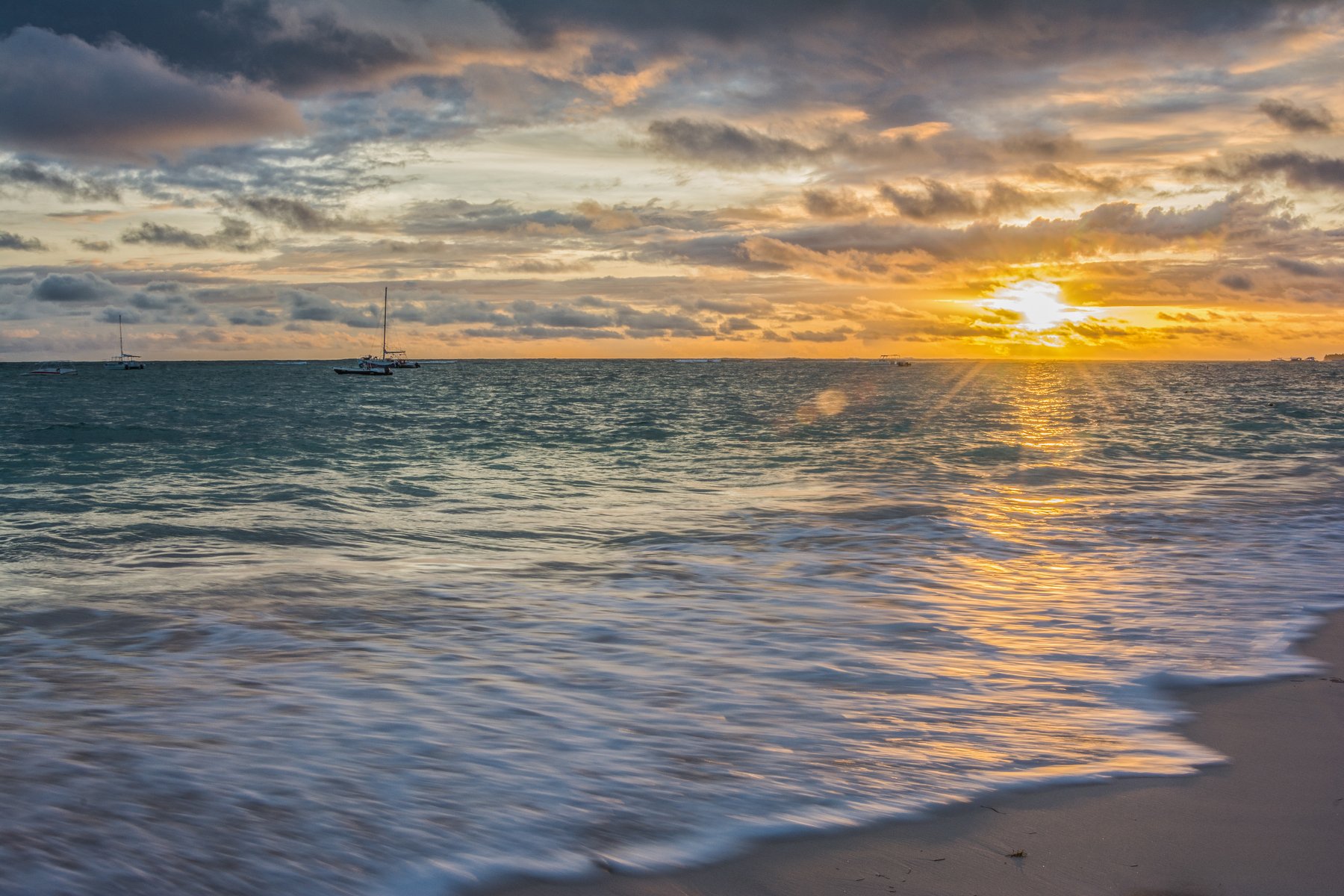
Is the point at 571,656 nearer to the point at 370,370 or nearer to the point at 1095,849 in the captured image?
the point at 1095,849

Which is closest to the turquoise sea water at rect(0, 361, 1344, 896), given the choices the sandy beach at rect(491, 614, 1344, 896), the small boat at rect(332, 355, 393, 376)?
the sandy beach at rect(491, 614, 1344, 896)

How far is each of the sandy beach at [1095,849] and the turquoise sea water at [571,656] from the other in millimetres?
212

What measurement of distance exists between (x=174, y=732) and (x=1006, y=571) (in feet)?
28.8

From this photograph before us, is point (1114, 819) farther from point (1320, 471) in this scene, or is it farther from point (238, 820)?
point (1320, 471)

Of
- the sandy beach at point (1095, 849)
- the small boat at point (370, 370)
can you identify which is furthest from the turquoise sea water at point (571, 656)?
the small boat at point (370, 370)

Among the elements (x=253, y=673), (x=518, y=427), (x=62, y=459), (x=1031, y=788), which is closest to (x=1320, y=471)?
(x=1031, y=788)

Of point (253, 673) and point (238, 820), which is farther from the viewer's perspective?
point (253, 673)

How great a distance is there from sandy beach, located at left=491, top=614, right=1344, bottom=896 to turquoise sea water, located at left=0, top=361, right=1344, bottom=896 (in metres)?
0.21

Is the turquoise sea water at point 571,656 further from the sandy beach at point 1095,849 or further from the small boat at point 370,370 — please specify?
the small boat at point 370,370

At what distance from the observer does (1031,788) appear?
457cm

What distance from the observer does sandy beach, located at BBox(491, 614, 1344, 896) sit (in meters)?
3.65

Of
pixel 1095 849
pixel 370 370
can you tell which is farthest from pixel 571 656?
pixel 370 370

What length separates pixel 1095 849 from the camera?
3938mm

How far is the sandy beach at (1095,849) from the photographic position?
3654 millimetres
